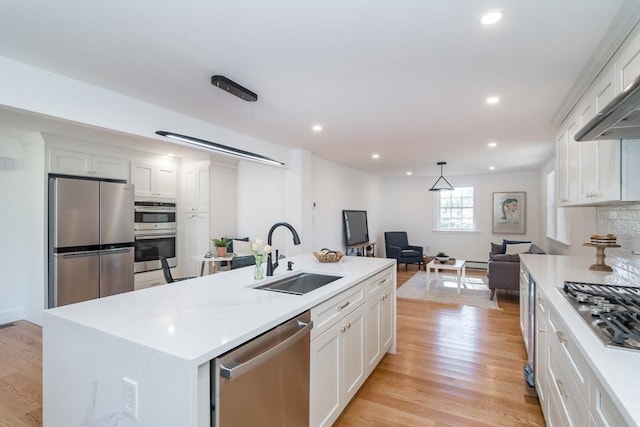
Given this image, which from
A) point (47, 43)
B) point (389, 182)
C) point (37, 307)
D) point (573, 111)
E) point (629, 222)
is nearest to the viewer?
point (47, 43)

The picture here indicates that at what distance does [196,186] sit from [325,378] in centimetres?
444

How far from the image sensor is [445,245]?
8.45 meters

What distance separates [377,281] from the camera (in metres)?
2.72

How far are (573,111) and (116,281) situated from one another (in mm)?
5601

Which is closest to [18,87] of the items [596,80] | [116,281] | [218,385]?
[218,385]

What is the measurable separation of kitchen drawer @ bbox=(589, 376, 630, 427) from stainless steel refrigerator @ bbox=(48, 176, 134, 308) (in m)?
4.90

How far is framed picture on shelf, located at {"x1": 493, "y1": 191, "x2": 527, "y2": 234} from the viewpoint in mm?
7543

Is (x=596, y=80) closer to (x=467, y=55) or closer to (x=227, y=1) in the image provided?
(x=467, y=55)

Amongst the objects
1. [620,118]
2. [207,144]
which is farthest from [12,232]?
[620,118]

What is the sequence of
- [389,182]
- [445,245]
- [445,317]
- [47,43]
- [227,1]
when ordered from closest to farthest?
[227,1]
[47,43]
[445,317]
[445,245]
[389,182]

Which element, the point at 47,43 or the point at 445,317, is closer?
the point at 47,43

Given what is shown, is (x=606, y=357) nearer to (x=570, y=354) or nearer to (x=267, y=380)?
(x=570, y=354)

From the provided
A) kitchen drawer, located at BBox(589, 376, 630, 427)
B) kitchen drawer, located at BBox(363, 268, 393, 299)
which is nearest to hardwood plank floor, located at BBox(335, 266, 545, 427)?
kitchen drawer, located at BBox(363, 268, 393, 299)

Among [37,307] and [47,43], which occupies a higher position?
[47,43]
